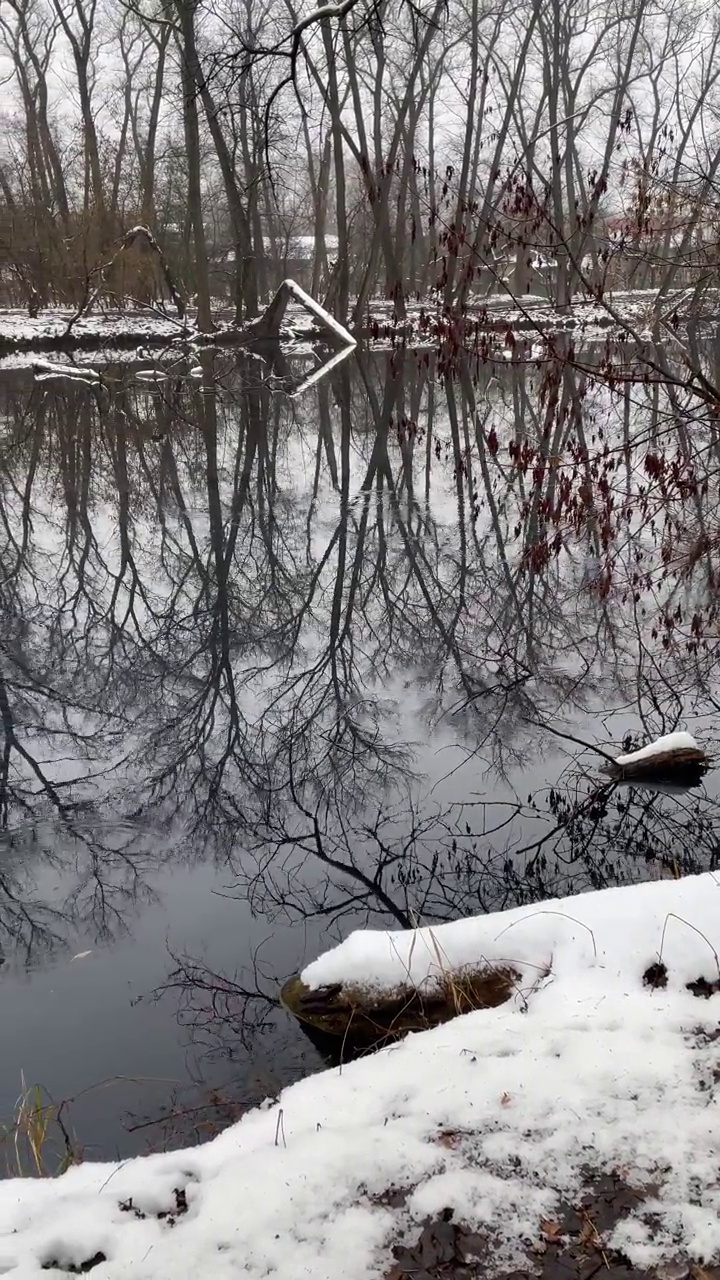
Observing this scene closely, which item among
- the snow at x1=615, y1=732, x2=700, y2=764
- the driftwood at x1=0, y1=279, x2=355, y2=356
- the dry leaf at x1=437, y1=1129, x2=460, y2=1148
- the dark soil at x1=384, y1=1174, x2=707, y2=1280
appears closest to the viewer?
the dark soil at x1=384, y1=1174, x2=707, y2=1280

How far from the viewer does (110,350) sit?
27.5m

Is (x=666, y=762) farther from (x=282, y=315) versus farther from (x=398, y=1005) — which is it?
(x=282, y=315)

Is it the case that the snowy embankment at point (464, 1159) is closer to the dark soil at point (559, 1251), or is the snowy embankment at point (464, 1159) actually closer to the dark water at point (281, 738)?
the dark soil at point (559, 1251)

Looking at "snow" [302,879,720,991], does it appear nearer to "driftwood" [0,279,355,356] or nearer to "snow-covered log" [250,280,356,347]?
"snow-covered log" [250,280,356,347]

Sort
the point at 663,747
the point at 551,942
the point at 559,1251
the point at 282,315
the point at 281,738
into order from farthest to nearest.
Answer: the point at 282,315
the point at 281,738
the point at 663,747
the point at 551,942
the point at 559,1251

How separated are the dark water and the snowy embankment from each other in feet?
2.00

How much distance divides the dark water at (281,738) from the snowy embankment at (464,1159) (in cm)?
61

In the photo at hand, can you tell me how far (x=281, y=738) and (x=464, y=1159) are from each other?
3.44 metres

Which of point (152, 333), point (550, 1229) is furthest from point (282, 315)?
point (550, 1229)

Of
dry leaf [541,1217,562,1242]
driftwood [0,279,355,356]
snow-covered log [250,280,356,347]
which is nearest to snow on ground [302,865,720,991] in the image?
dry leaf [541,1217,562,1242]

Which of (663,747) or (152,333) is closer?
A: (663,747)

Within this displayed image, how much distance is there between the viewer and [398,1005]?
3.31 meters

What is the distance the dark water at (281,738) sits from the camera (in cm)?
353

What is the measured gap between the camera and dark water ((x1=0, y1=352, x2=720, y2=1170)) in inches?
139
